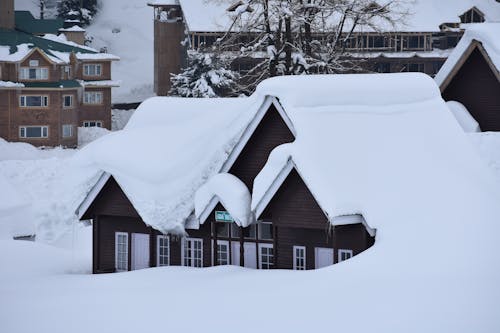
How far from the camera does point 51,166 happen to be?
62594mm

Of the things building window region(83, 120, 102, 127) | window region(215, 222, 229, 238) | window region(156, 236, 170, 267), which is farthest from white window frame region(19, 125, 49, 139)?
window region(215, 222, 229, 238)

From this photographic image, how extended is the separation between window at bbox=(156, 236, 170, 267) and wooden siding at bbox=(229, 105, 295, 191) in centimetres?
291

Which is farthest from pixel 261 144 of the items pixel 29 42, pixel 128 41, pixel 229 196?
pixel 128 41

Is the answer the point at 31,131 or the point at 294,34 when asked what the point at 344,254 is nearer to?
the point at 294,34

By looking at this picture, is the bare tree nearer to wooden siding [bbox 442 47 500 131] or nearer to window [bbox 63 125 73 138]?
wooden siding [bbox 442 47 500 131]

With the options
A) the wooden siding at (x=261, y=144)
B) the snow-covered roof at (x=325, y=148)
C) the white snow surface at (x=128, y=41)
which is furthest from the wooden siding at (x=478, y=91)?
the white snow surface at (x=128, y=41)

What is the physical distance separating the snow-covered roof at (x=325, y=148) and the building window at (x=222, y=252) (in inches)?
45.4

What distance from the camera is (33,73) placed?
7312cm

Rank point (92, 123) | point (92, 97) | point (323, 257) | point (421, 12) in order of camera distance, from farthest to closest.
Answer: point (421, 12), point (92, 123), point (92, 97), point (323, 257)

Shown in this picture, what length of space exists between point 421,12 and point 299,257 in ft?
197

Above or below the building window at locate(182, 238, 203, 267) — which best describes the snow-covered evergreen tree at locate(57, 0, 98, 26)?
above

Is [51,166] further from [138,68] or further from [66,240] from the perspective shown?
[138,68]

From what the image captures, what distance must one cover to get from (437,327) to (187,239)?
32.6 feet

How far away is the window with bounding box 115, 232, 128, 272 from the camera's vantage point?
31.0 meters
